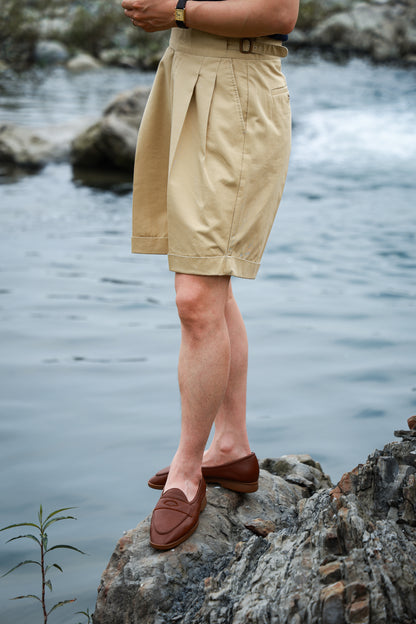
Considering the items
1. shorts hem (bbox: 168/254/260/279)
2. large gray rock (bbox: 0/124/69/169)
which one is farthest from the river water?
large gray rock (bbox: 0/124/69/169)

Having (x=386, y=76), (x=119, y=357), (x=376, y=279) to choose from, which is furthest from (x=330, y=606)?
(x=386, y=76)

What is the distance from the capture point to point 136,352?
4.49 m

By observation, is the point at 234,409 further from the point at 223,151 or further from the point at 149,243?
the point at 223,151

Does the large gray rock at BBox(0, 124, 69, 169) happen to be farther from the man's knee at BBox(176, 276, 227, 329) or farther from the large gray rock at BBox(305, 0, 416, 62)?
the large gray rock at BBox(305, 0, 416, 62)

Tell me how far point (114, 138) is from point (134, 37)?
20566 millimetres

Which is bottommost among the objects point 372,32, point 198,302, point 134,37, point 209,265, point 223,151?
point 134,37

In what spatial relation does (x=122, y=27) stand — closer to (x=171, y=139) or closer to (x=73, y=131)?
(x=73, y=131)

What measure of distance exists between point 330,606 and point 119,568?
2.62ft

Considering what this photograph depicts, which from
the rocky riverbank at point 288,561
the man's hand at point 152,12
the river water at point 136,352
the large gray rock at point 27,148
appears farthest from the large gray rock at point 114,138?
the rocky riverbank at point 288,561

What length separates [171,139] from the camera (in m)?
2.35

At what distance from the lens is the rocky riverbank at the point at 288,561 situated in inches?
70.2

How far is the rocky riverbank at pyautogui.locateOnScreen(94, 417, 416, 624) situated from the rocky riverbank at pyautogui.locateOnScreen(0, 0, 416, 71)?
→ 22.4m

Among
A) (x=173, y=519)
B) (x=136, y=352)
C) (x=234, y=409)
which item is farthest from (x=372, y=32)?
(x=173, y=519)

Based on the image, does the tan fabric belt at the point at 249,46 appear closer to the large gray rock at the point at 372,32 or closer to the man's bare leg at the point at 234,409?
the man's bare leg at the point at 234,409
